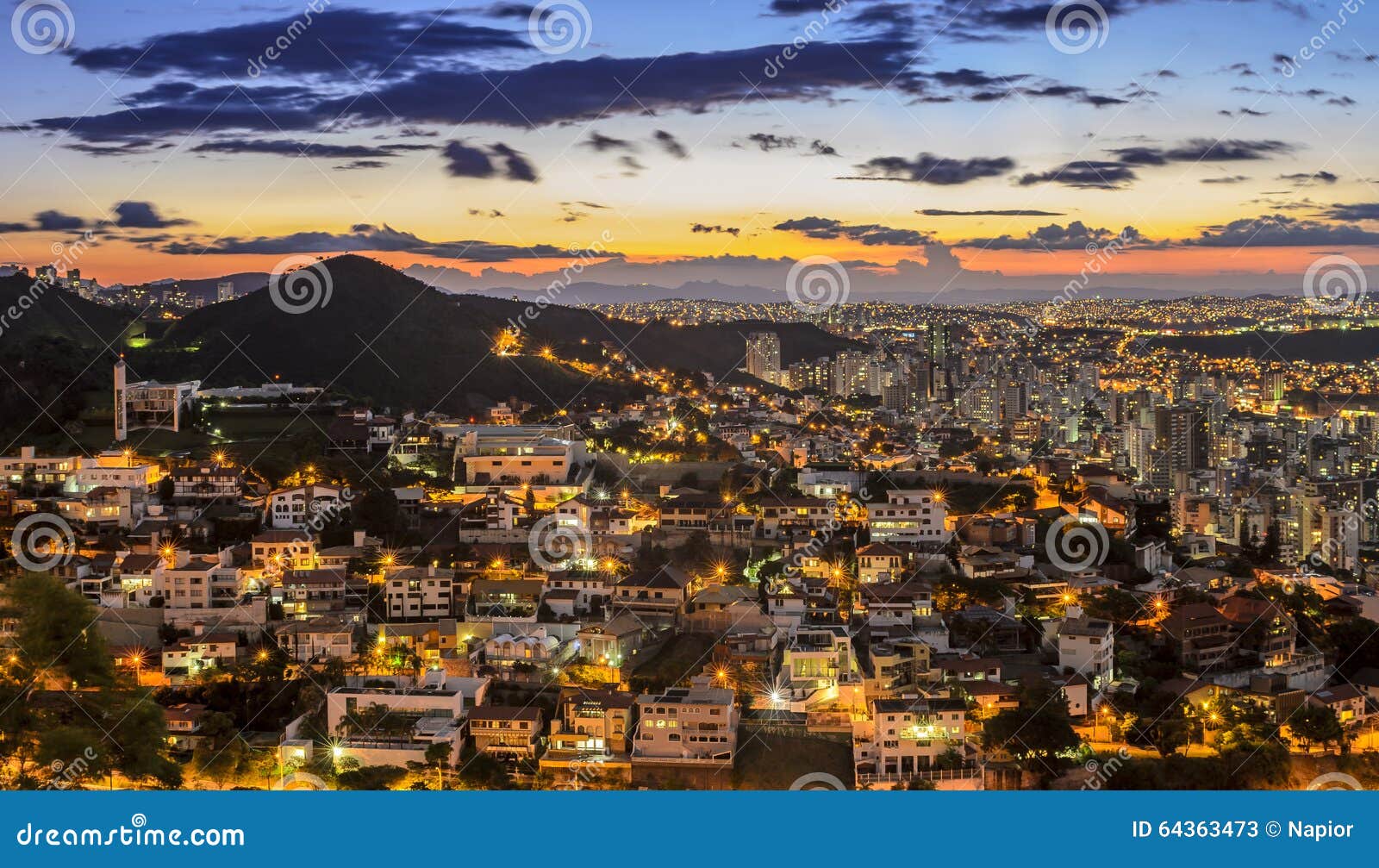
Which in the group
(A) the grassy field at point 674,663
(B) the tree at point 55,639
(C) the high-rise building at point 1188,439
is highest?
(C) the high-rise building at point 1188,439

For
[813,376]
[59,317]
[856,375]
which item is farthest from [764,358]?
[59,317]

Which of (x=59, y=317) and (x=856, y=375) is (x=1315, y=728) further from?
(x=856, y=375)

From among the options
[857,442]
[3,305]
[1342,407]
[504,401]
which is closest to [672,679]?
[857,442]

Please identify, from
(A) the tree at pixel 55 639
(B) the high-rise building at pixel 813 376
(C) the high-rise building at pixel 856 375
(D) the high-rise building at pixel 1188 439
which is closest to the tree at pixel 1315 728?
(A) the tree at pixel 55 639

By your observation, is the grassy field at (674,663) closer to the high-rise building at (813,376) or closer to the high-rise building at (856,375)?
the high-rise building at (856,375)

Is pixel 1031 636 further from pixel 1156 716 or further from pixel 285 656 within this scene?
pixel 285 656

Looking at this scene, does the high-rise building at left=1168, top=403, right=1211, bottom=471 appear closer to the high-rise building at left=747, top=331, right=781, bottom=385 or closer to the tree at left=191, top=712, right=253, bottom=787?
the high-rise building at left=747, top=331, right=781, bottom=385
